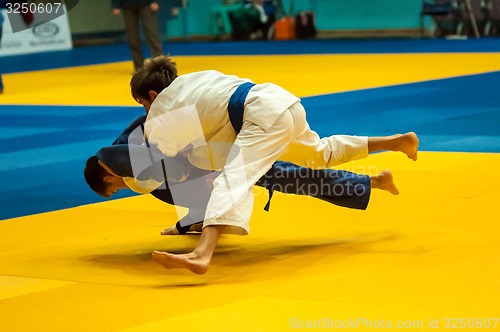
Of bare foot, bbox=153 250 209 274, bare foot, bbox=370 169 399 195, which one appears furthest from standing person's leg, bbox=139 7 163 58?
bare foot, bbox=153 250 209 274

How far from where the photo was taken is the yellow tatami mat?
12.3 ft

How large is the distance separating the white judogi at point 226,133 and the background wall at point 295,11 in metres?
16.1

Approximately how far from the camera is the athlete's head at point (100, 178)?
4.82 metres

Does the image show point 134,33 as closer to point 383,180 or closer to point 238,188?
point 383,180

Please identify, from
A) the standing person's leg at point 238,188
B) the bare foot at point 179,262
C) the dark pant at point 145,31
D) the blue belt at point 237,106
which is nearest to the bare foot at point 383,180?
the standing person's leg at point 238,188

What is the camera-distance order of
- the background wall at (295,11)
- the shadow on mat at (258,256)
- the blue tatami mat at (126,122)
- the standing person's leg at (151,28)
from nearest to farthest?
the shadow on mat at (258,256) → the blue tatami mat at (126,122) → the standing person's leg at (151,28) → the background wall at (295,11)

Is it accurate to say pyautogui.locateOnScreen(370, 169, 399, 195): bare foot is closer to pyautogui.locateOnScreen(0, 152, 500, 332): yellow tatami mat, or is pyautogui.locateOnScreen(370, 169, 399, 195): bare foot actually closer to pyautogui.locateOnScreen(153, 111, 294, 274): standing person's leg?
pyautogui.locateOnScreen(0, 152, 500, 332): yellow tatami mat

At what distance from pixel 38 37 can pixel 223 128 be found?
57.3ft

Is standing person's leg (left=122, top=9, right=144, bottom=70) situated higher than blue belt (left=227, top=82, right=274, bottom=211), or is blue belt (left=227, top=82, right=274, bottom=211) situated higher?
blue belt (left=227, top=82, right=274, bottom=211)

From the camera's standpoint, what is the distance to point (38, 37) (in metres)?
21.4

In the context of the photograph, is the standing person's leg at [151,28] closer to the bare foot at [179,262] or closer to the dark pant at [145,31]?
the dark pant at [145,31]

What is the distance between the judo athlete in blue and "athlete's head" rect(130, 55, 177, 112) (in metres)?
0.22

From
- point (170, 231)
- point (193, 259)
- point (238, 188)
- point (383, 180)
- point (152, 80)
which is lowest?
point (170, 231)

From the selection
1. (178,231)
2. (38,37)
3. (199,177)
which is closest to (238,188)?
(199,177)
